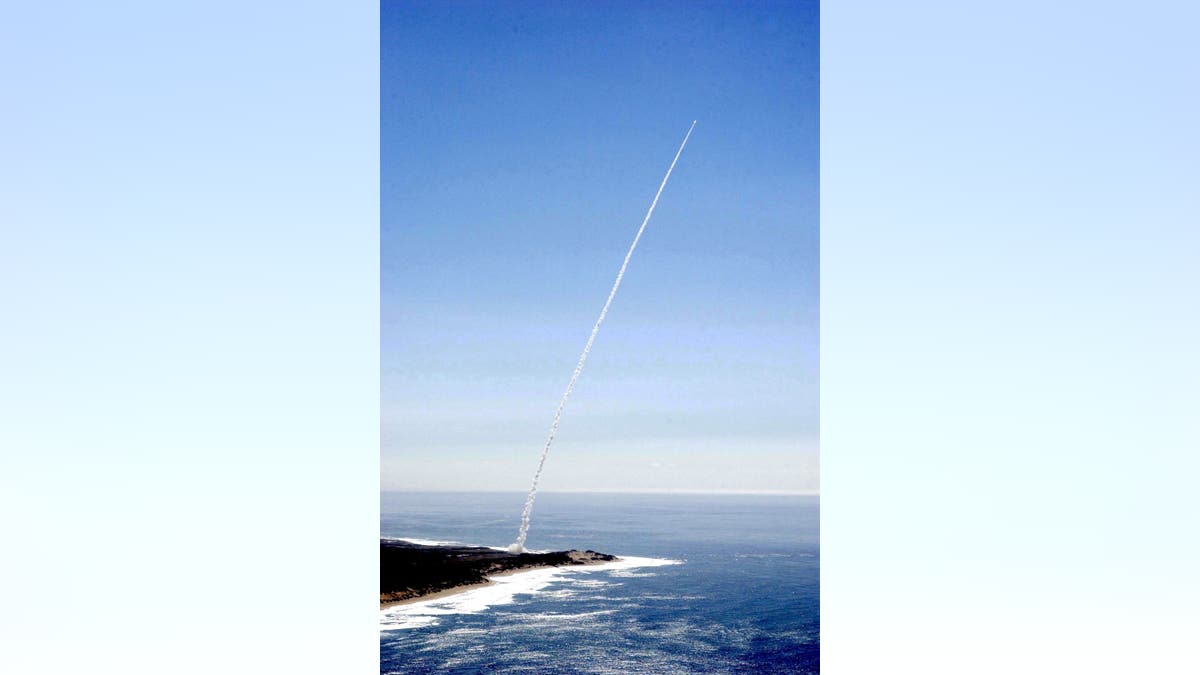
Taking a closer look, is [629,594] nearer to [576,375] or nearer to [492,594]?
[492,594]

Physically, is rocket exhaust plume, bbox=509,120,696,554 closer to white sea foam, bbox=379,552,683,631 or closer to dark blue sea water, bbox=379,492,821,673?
dark blue sea water, bbox=379,492,821,673

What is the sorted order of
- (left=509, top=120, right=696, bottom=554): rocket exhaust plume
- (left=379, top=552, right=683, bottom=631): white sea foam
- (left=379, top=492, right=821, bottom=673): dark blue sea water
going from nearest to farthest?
(left=379, top=492, right=821, bottom=673): dark blue sea water, (left=379, top=552, right=683, bottom=631): white sea foam, (left=509, top=120, right=696, bottom=554): rocket exhaust plume

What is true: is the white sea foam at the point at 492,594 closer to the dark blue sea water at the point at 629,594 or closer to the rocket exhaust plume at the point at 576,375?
the dark blue sea water at the point at 629,594

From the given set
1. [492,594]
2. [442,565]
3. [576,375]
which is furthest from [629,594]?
[576,375]

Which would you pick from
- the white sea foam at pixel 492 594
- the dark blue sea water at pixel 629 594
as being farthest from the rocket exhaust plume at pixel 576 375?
the white sea foam at pixel 492 594

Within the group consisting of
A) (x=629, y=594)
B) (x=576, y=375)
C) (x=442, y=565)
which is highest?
(x=576, y=375)

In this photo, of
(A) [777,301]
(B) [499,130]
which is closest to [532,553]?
(A) [777,301]

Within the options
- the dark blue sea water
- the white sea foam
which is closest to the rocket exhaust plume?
the dark blue sea water
